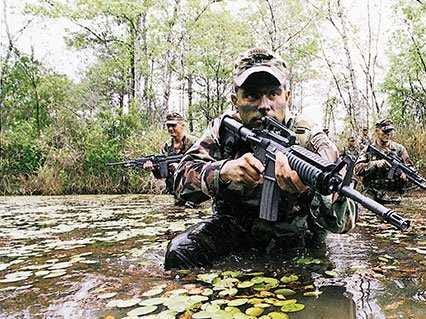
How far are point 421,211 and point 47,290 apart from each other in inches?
219

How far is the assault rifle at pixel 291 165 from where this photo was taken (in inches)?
80.7

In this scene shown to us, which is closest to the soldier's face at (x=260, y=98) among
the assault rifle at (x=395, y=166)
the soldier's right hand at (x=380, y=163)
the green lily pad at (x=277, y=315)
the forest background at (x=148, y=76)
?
the green lily pad at (x=277, y=315)

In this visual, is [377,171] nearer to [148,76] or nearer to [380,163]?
[380,163]

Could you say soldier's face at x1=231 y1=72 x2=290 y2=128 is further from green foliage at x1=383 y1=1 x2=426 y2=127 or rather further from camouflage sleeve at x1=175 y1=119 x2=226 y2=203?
green foliage at x1=383 y1=1 x2=426 y2=127

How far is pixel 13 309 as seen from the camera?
2414mm

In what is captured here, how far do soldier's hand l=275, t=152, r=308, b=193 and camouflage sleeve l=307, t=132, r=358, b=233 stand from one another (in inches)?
13.3

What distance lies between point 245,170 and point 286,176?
0.34 meters

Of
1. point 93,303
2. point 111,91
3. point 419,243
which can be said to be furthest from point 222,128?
point 111,91

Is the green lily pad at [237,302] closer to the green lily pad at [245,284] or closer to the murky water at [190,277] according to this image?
the murky water at [190,277]

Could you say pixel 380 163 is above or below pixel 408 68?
below

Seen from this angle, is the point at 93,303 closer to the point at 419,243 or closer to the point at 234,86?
the point at 234,86

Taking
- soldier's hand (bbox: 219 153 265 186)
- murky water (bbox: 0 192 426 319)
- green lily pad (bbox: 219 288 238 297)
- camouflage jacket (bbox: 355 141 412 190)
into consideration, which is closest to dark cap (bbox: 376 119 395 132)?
camouflage jacket (bbox: 355 141 412 190)

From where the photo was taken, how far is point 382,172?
7637 mm

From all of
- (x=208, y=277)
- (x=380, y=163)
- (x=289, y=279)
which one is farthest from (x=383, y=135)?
(x=208, y=277)
